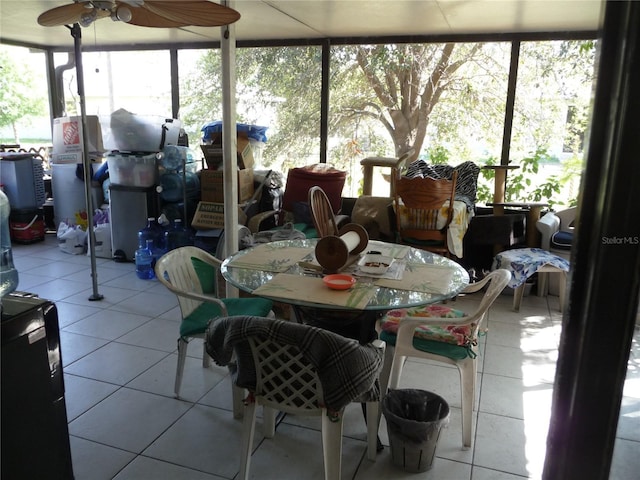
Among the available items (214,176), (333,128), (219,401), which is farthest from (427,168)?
(219,401)

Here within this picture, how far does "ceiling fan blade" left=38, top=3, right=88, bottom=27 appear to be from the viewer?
7.89 ft

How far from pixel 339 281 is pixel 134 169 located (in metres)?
3.48

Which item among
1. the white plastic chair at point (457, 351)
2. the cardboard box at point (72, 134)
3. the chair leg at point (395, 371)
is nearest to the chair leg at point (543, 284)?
the white plastic chair at point (457, 351)

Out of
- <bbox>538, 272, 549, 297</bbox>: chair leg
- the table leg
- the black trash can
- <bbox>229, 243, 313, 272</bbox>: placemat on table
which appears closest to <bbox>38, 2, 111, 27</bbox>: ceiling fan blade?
<bbox>229, 243, 313, 272</bbox>: placemat on table

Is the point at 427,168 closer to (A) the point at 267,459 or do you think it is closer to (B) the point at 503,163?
(B) the point at 503,163

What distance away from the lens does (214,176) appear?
4652 mm

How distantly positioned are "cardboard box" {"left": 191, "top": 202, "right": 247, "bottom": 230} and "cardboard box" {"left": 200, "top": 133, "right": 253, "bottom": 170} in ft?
1.30

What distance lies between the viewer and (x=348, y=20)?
4.22 meters

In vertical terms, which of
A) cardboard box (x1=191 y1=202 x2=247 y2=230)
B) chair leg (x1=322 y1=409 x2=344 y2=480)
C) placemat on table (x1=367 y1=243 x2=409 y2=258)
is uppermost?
placemat on table (x1=367 y1=243 x2=409 y2=258)

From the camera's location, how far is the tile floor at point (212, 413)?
206 centimetres

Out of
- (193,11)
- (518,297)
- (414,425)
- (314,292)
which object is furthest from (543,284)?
(193,11)

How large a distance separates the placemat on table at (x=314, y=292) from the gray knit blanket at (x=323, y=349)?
344 millimetres

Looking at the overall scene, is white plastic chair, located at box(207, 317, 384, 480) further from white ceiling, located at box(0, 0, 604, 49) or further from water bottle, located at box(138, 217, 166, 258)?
water bottle, located at box(138, 217, 166, 258)

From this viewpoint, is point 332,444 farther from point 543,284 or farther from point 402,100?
point 402,100
